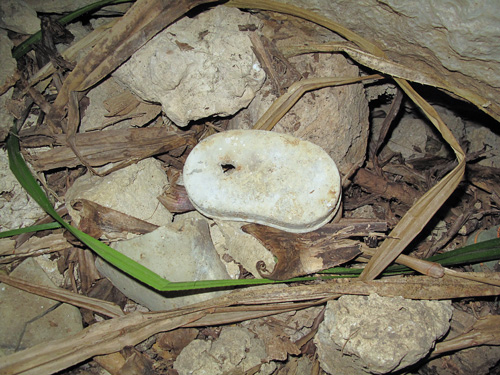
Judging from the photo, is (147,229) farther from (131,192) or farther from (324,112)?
(324,112)

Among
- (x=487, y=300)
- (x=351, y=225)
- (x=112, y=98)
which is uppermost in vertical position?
(x=112, y=98)

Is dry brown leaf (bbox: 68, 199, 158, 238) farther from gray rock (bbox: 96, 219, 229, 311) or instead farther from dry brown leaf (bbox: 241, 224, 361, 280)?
dry brown leaf (bbox: 241, 224, 361, 280)

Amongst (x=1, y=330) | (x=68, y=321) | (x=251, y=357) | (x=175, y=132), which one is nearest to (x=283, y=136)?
(x=175, y=132)

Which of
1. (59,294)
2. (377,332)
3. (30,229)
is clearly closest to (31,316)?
(59,294)

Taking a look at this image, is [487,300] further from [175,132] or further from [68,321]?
[68,321]

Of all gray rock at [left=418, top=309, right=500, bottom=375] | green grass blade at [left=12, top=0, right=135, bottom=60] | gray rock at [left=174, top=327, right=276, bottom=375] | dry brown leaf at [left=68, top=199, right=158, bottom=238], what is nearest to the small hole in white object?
dry brown leaf at [left=68, top=199, right=158, bottom=238]

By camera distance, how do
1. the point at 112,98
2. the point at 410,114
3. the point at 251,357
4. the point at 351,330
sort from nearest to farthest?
1. the point at 351,330
2. the point at 251,357
3. the point at 112,98
4. the point at 410,114
